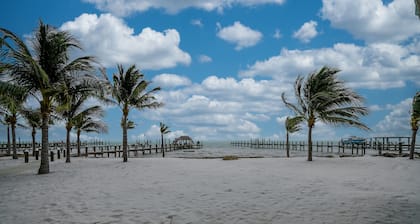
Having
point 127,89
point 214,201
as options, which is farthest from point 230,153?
point 214,201

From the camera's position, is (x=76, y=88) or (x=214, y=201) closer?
(x=214, y=201)

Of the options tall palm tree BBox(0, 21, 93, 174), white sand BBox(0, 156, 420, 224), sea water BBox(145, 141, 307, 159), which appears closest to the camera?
white sand BBox(0, 156, 420, 224)

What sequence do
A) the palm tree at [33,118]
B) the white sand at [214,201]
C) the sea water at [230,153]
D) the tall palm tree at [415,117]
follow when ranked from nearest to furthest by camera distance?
1. the white sand at [214,201]
2. the tall palm tree at [415,117]
3. the palm tree at [33,118]
4. the sea water at [230,153]

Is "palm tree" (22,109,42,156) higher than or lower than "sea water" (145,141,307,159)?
higher

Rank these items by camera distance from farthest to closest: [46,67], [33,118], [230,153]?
[230,153]
[33,118]
[46,67]

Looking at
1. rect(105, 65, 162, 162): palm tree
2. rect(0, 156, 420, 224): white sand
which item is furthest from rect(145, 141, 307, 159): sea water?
rect(0, 156, 420, 224): white sand

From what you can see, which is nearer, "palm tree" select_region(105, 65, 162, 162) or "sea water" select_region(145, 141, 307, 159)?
"palm tree" select_region(105, 65, 162, 162)

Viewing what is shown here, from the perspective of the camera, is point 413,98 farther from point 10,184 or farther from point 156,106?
point 10,184

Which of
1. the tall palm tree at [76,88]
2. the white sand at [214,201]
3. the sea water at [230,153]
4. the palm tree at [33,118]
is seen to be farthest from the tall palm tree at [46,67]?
the sea water at [230,153]

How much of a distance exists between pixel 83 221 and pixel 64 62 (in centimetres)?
1015

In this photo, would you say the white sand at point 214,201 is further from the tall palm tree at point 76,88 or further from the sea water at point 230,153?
the sea water at point 230,153

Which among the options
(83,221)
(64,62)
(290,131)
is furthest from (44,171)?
(290,131)

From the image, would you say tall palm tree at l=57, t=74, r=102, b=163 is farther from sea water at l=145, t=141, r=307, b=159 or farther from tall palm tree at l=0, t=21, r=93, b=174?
sea water at l=145, t=141, r=307, b=159

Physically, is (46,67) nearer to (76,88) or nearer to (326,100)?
(76,88)
